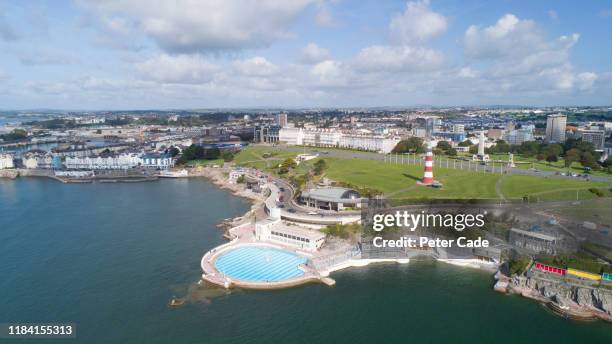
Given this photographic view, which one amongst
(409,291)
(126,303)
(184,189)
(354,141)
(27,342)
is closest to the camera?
(27,342)

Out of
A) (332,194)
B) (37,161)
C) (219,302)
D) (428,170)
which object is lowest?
(219,302)

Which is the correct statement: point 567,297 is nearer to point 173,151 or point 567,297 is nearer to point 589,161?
point 589,161

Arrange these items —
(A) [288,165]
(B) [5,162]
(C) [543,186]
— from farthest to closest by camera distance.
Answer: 1. (B) [5,162]
2. (A) [288,165]
3. (C) [543,186]

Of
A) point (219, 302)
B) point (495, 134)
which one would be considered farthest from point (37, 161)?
point (495, 134)

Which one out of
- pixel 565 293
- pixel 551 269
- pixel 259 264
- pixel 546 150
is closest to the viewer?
pixel 565 293

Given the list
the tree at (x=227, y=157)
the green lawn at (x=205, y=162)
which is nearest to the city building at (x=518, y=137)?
the tree at (x=227, y=157)

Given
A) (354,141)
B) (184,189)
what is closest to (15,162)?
(184,189)

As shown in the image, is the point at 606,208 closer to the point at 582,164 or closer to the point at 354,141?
the point at 582,164
